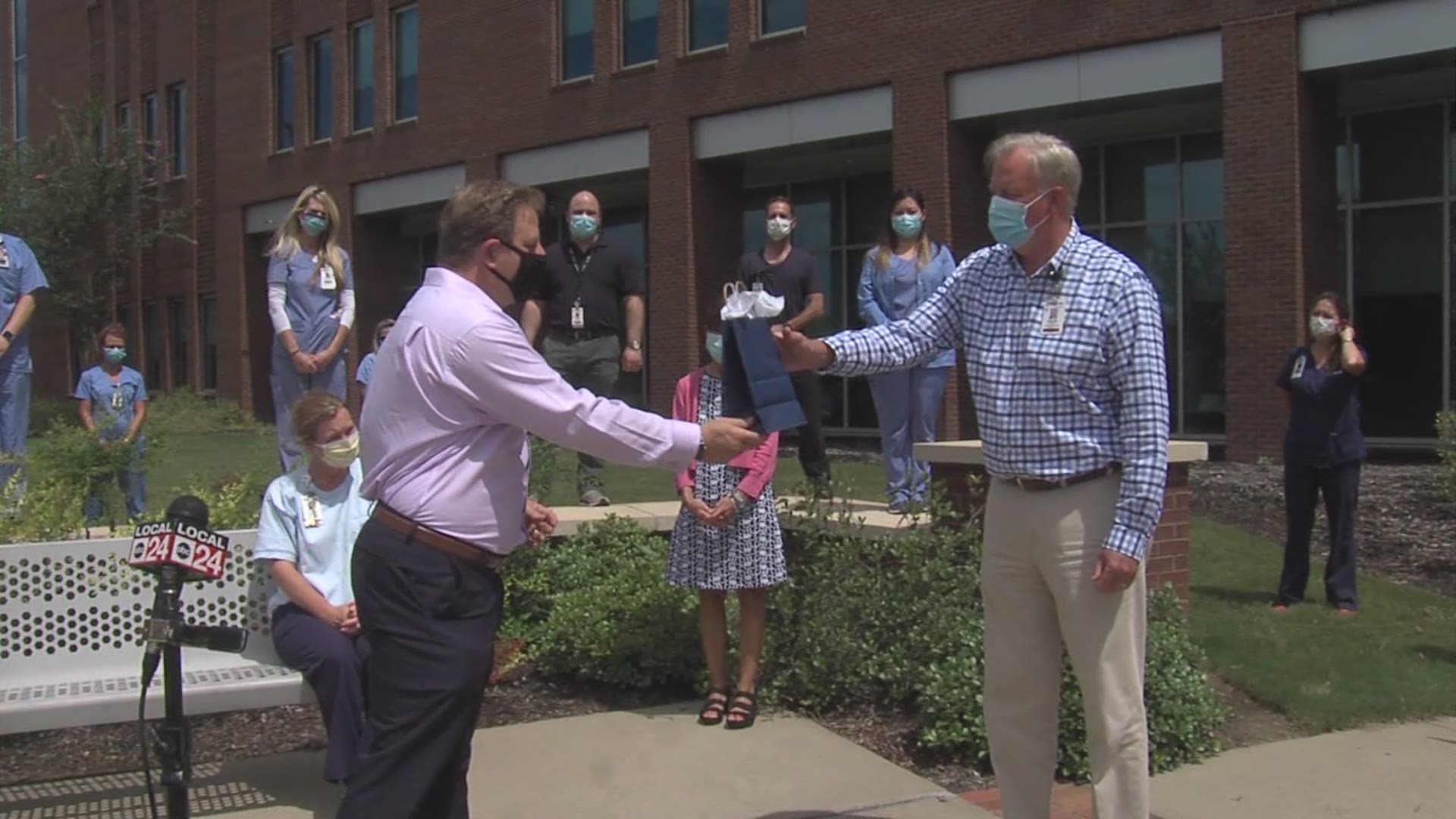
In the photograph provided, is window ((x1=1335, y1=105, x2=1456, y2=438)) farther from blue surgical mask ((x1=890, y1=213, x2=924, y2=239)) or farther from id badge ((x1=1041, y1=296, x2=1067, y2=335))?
id badge ((x1=1041, y1=296, x2=1067, y2=335))

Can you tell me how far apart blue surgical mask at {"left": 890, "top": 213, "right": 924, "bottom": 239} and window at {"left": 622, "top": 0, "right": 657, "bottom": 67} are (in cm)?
1480

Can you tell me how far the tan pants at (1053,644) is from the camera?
3.81m

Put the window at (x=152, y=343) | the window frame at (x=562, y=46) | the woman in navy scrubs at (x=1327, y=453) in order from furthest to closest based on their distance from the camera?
the window at (x=152, y=343)
the window frame at (x=562, y=46)
the woman in navy scrubs at (x=1327, y=453)

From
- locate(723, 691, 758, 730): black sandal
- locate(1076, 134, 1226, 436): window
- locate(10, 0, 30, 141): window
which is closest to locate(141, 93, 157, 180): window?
locate(10, 0, 30, 141): window

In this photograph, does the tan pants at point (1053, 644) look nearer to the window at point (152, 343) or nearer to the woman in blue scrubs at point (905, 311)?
the woman in blue scrubs at point (905, 311)

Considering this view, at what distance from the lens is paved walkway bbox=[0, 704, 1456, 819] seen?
4836mm

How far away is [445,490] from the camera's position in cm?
358

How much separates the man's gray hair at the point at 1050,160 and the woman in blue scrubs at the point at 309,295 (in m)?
→ 4.28

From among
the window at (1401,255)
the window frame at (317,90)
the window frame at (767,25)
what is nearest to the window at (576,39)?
the window frame at (767,25)

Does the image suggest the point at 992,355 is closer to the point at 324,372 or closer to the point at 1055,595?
the point at 1055,595

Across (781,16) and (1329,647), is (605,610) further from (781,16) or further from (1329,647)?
(781,16)

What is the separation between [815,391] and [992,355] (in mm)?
3873

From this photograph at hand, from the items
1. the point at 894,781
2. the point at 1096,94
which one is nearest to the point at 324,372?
the point at 894,781

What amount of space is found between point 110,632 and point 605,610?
6.98ft
